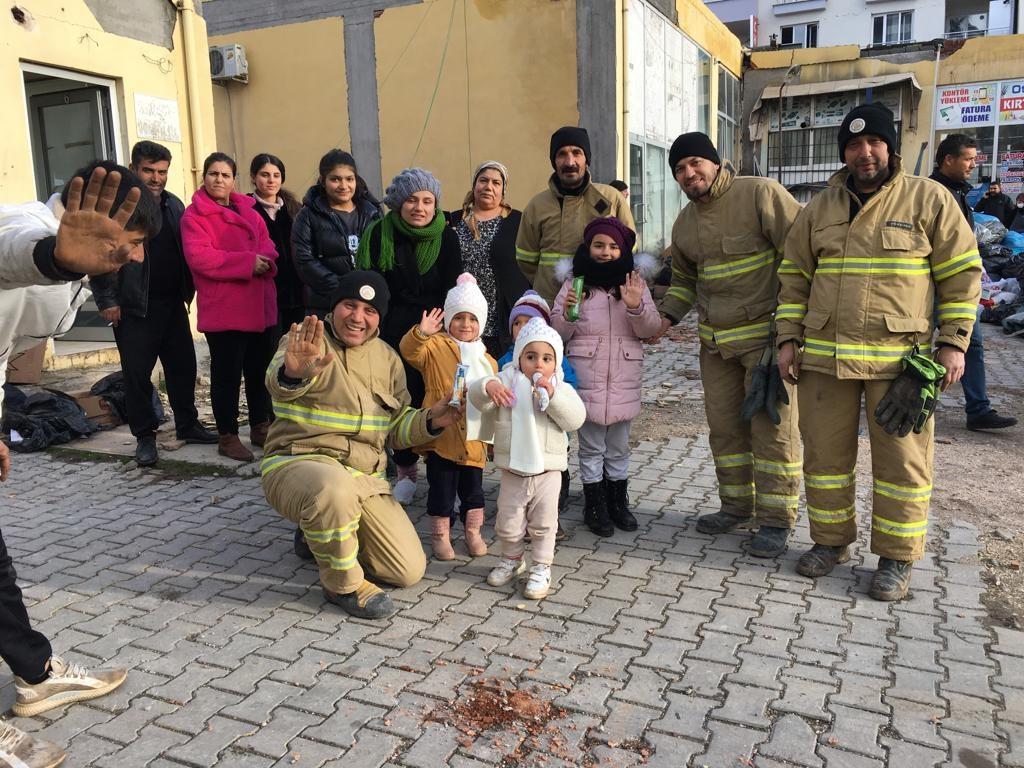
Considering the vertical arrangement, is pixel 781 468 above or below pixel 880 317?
below

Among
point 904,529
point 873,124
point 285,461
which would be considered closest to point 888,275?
point 873,124

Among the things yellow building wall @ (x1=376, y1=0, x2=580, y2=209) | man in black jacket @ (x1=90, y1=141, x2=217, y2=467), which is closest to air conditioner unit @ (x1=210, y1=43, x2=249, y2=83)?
yellow building wall @ (x1=376, y1=0, x2=580, y2=209)

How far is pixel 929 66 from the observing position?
22.2m

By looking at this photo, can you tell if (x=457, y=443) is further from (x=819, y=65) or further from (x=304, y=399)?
→ (x=819, y=65)

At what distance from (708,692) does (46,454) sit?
17.3 ft

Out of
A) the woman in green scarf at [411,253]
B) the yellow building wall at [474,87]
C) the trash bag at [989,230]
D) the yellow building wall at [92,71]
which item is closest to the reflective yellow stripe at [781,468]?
the woman in green scarf at [411,253]

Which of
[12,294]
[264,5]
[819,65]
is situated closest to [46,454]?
[12,294]

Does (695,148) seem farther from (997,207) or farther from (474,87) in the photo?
(997,207)

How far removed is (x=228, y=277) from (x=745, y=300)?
329cm

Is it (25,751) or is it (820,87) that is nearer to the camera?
(25,751)

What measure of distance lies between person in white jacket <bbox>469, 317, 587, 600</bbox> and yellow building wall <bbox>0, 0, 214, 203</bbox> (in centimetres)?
585

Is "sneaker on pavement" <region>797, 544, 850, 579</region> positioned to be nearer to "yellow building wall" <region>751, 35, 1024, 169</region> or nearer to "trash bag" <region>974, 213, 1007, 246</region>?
"trash bag" <region>974, 213, 1007, 246</region>

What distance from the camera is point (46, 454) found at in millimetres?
6156

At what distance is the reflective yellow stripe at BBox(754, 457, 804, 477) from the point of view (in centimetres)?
418
